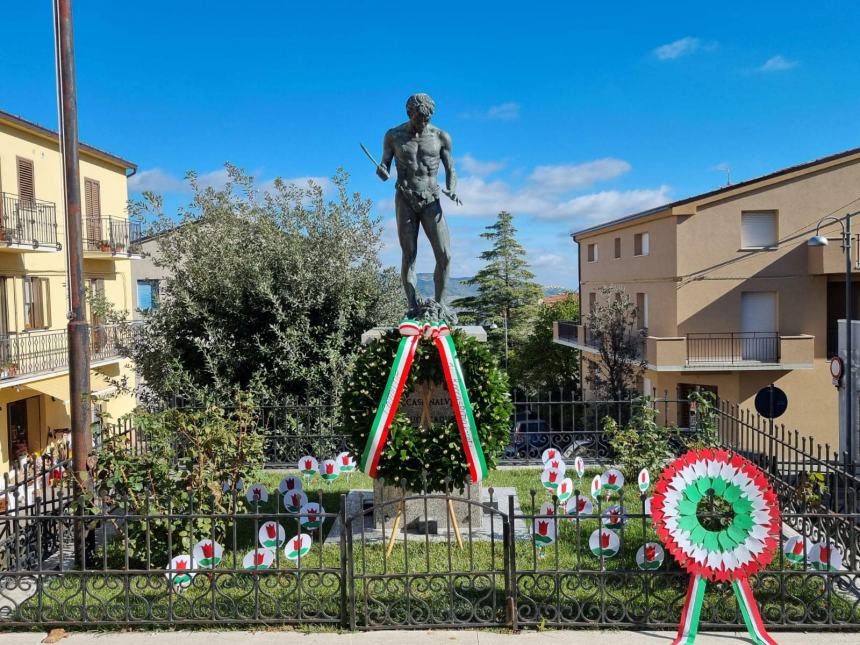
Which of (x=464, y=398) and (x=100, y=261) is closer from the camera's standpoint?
(x=464, y=398)

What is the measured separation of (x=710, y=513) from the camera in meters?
5.13

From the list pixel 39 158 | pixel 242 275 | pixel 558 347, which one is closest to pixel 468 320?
pixel 558 347

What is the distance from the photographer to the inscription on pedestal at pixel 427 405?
22.9ft

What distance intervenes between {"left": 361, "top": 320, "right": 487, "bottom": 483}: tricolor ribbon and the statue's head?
190cm

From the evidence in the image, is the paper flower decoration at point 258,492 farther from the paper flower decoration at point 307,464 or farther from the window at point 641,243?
the window at point 641,243

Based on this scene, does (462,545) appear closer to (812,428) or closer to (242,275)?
(242,275)

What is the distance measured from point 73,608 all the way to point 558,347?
99.0 ft

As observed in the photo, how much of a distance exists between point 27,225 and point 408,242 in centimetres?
1525

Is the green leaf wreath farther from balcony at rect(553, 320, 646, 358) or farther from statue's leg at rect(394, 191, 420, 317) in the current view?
balcony at rect(553, 320, 646, 358)

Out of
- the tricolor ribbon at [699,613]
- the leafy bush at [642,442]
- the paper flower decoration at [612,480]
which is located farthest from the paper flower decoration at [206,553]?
the leafy bush at [642,442]

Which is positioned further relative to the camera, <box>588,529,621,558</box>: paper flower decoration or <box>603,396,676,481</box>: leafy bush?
<box>603,396,676,481</box>: leafy bush

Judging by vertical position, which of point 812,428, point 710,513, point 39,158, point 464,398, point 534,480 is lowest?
point 812,428

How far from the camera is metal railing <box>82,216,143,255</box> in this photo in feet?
72.3

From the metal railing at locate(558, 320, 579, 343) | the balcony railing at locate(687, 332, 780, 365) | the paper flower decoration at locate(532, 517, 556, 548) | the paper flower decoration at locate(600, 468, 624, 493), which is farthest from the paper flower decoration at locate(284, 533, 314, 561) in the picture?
the metal railing at locate(558, 320, 579, 343)
